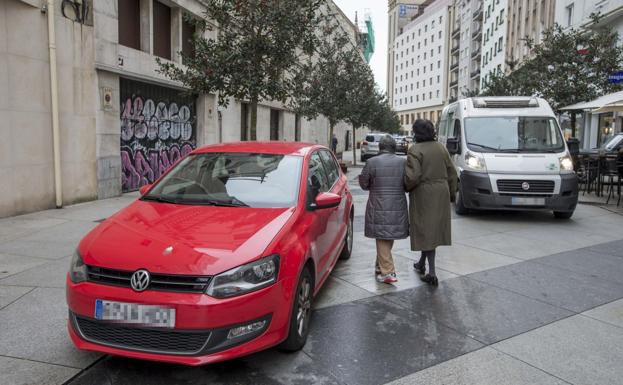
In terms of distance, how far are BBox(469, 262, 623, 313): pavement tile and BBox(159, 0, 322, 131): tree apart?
21.3 feet

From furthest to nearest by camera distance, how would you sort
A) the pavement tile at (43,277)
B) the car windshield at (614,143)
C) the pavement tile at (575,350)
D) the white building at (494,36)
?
1. the white building at (494,36)
2. the car windshield at (614,143)
3. the pavement tile at (43,277)
4. the pavement tile at (575,350)

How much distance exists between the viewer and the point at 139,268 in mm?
3076

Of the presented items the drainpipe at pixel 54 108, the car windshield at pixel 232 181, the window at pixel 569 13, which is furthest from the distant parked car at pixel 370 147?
the car windshield at pixel 232 181

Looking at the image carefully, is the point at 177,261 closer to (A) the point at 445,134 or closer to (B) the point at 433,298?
(B) the point at 433,298

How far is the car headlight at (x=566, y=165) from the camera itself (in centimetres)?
902

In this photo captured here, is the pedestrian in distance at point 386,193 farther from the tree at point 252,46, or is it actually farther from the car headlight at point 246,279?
the tree at point 252,46

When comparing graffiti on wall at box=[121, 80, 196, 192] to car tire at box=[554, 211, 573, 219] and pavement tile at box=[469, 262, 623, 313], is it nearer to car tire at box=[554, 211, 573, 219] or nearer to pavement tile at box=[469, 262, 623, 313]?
pavement tile at box=[469, 262, 623, 313]

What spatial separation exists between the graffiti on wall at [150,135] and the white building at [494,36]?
128 ft

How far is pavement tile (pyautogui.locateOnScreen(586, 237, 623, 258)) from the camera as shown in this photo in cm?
699

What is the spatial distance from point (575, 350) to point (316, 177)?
2606 millimetres

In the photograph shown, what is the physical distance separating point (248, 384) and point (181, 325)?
0.61m

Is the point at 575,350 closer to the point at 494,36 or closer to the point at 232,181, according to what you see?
the point at 232,181

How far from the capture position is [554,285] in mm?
5422

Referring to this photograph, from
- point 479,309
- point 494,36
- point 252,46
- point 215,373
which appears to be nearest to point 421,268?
point 479,309
